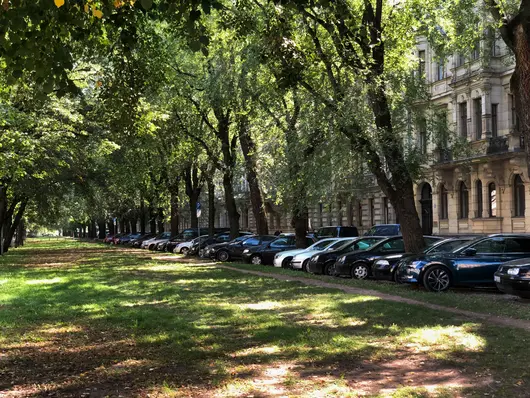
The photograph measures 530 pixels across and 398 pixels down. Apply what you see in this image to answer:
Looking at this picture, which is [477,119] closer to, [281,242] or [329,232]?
[329,232]

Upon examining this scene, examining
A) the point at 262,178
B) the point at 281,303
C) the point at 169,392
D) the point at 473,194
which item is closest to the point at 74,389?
the point at 169,392

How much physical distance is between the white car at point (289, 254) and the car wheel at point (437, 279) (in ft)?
27.9

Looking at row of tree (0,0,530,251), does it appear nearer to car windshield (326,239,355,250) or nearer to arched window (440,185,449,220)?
car windshield (326,239,355,250)

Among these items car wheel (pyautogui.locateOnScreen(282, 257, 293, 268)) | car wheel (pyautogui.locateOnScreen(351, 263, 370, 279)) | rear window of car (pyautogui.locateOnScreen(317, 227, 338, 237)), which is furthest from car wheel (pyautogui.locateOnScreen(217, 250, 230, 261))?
car wheel (pyautogui.locateOnScreen(351, 263, 370, 279))

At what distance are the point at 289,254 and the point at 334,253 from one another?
387 cm

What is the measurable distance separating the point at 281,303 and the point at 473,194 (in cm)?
2593

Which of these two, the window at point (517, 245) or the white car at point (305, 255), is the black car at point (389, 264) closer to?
the window at point (517, 245)

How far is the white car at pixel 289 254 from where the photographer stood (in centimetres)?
2341

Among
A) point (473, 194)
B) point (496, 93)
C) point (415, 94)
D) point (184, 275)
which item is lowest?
point (184, 275)

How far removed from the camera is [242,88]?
79.1ft

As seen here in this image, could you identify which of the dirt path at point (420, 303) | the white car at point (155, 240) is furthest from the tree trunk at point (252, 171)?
the white car at point (155, 240)

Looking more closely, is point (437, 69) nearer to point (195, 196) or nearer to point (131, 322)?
point (195, 196)

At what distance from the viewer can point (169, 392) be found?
577 cm

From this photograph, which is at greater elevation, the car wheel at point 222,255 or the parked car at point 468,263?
the parked car at point 468,263
